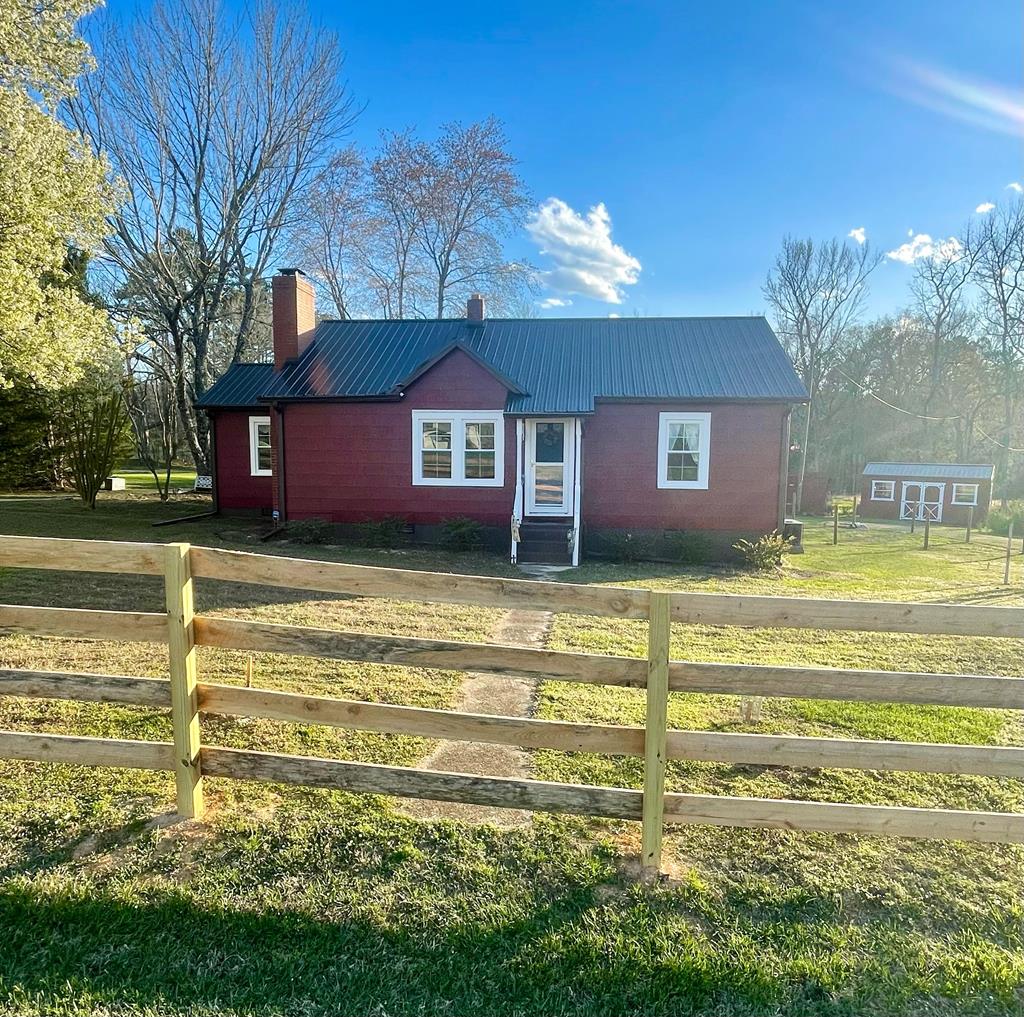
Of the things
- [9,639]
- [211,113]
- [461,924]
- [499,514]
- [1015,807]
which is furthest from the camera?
[211,113]

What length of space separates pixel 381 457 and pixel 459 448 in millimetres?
1801

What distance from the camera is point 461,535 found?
12742 millimetres

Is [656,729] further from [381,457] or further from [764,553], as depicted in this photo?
[381,457]

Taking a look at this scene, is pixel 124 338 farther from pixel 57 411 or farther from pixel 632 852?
pixel 632 852

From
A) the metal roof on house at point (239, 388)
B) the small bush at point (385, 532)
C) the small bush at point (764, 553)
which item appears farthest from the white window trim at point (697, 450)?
the metal roof on house at point (239, 388)

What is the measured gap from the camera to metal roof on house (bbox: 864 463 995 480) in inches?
1134

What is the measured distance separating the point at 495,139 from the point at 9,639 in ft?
92.6

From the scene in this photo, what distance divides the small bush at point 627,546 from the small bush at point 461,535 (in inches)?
106

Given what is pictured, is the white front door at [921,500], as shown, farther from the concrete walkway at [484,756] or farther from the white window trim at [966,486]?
the concrete walkway at [484,756]

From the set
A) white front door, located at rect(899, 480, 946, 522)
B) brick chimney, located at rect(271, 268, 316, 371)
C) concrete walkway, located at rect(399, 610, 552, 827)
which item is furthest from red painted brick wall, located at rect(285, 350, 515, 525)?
white front door, located at rect(899, 480, 946, 522)

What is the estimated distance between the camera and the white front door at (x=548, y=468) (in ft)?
43.6

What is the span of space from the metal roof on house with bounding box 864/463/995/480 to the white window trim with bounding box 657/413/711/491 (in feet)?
76.8

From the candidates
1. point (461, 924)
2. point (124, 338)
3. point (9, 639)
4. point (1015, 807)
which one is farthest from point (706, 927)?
point (124, 338)

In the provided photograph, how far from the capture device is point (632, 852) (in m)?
2.94
